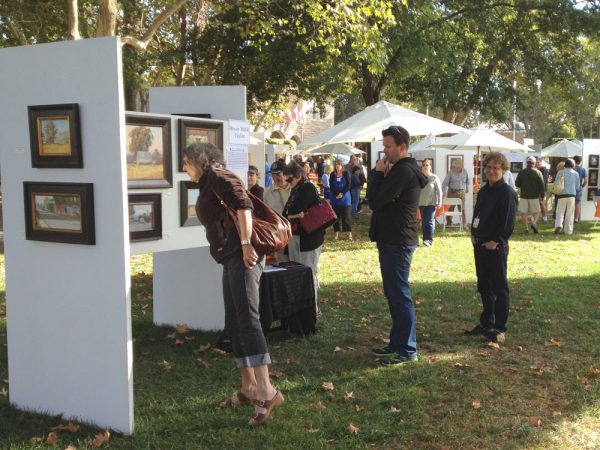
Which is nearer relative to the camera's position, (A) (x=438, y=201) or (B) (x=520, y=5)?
(A) (x=438, y=201)

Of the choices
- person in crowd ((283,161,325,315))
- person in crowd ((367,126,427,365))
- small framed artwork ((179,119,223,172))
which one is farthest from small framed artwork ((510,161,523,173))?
small framed artwork ((179,119,223,172))

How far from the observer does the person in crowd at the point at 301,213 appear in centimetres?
698

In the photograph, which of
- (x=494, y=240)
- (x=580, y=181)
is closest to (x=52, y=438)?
(x=494, y=240)

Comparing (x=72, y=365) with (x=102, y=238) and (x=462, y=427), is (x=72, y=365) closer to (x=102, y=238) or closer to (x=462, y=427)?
(x=102, y=238)

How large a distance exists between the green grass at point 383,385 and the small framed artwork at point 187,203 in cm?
128

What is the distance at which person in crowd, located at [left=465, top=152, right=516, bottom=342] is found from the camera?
6.34 metres

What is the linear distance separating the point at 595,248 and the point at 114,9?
11.0 metres

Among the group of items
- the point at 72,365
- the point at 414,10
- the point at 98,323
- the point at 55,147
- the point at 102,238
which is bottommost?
the point at 72,365

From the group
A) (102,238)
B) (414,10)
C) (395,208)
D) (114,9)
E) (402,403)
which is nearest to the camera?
(102,238)

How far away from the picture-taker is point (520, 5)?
2130 centimetres

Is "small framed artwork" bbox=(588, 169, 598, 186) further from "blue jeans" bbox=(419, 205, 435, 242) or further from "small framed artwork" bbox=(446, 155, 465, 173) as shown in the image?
"blue jeans" bbox=(419, 205, 435, 242)

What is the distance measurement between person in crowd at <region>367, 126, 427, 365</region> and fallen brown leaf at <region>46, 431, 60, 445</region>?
2.81 meters

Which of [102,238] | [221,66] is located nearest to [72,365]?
[102,238]

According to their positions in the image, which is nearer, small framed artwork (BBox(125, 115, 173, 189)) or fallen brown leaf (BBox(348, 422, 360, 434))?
fallen brown leaf (BBox(348, 422, 360, 434))
